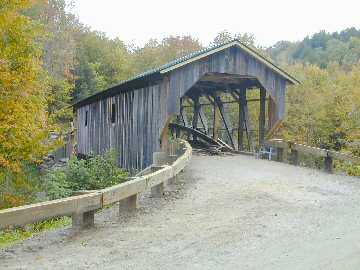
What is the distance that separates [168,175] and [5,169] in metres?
7.23

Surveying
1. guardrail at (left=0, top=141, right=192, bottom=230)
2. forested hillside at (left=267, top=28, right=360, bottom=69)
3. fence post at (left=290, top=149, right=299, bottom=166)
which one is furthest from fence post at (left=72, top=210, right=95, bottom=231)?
forested hillside at (left=267, top=28, right=360, bottom=69)

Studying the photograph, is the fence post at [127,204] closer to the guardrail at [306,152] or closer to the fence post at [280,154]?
the guardrail at [306,152]

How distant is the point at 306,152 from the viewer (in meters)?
13.0

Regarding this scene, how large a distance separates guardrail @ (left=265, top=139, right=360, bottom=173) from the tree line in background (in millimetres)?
1938

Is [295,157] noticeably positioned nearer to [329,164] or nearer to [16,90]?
[329,164]

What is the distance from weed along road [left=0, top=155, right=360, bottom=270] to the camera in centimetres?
429

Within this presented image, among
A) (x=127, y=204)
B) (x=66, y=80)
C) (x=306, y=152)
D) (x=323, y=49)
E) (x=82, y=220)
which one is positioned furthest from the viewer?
(x=323, y=49)

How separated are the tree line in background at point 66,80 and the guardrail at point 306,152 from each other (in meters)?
1.94

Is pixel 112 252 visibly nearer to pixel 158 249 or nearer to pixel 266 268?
pixel 158 249

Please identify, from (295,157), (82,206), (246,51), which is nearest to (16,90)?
(246,51)

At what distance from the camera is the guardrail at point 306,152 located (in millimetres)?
11446

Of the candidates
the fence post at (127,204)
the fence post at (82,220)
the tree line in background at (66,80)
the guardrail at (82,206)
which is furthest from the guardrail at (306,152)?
the fence post at (82,220)

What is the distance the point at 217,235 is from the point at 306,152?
27.7ft

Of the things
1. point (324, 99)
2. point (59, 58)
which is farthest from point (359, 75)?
point (59, 58)
